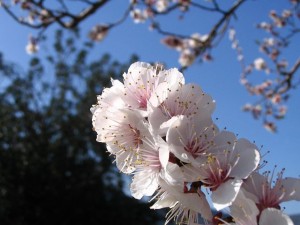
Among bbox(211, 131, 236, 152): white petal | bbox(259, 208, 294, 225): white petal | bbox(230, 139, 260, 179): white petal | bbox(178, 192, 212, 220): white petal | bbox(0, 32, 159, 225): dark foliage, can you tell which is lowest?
bbox(259, 208, 294, 225): white petal

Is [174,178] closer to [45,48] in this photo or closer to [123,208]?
[123,208]

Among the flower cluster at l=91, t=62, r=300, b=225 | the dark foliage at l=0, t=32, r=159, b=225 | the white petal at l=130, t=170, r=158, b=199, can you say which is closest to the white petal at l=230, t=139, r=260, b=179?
the flower cluster at l=91, t=62, r=300, b=225

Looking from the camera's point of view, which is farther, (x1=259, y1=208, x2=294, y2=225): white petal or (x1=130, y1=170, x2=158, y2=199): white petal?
(x1=130, y1=170, x2=158, y2=199): white petal

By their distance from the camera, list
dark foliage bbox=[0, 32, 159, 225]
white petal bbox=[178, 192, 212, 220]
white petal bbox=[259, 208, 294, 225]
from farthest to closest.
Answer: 1. dark foliage bbox=[0, 32, 159, 225]
2. white petal bbox=[178, 192, 212, 220]
3. white petal bbox=[259, 208, 294, 225]

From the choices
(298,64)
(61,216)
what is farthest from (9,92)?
(298,64)

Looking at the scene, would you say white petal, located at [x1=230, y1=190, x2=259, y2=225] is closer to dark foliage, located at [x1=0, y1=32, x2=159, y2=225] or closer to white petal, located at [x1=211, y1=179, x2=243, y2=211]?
white petal, located at [x1=211, y1=179, x2=243, y2=211]

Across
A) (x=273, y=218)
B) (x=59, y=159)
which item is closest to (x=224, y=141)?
(x=273, y=218)
